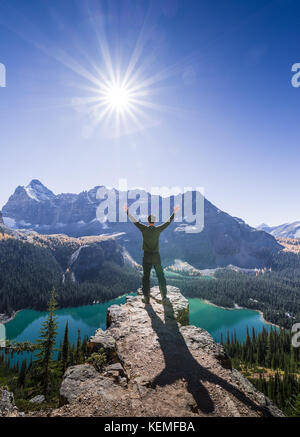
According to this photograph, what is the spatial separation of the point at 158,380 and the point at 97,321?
11907 cm

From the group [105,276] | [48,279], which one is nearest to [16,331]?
[48,279]

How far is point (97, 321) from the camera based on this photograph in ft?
356

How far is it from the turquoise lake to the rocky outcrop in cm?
9762

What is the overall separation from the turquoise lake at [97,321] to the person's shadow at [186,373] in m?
97.9

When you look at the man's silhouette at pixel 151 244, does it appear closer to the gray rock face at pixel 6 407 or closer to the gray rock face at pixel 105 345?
the gray rock face at pixel 105 345

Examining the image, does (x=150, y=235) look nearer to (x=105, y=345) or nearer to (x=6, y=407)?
(x=105, y=345)

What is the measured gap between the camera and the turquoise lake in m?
94.1

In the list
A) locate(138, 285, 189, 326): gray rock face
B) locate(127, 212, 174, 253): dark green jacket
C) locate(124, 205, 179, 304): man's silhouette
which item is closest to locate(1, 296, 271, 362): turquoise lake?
locate(138, 285, 189, 326): gray rock face

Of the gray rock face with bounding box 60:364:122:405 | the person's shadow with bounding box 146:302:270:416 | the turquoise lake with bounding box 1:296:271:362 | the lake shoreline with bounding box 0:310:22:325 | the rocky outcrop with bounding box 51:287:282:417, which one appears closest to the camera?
the rocky outcrop with bounding box 51:287:282:417

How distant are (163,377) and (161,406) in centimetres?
104

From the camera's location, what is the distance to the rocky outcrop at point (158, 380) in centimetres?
369

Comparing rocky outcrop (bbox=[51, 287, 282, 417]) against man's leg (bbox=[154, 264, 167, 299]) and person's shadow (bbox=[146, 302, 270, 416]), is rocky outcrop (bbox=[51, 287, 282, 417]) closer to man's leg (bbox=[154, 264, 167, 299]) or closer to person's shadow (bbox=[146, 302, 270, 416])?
person's shadow (bbox=[146, 302, 270, 416])

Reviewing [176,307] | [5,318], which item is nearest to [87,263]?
[5,318]
